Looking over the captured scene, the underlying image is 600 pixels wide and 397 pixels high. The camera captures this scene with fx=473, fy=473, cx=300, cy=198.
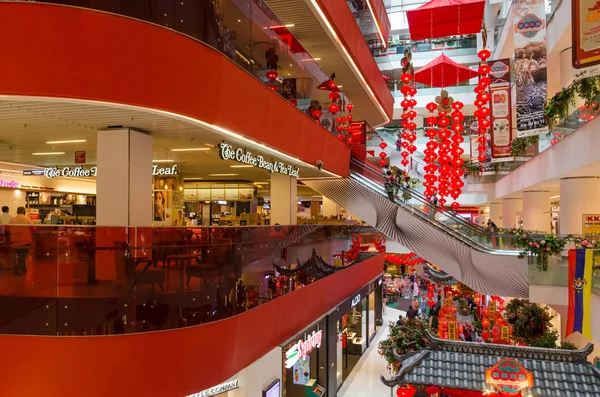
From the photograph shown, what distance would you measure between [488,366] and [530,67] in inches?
341

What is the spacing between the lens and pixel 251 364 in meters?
7.43

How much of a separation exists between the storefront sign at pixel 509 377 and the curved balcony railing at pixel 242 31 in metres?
5.45

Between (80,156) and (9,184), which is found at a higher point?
(80,156)

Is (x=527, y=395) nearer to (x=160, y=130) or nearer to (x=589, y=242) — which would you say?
(x=589, y=242)

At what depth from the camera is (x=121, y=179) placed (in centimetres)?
617

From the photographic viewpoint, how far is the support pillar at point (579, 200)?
11766mm

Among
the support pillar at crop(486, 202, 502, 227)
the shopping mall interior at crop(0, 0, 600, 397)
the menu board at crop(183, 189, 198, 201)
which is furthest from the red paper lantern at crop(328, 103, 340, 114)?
the support pillar at crop(486, 202, 502, 227)

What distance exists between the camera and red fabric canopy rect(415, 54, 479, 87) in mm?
19109

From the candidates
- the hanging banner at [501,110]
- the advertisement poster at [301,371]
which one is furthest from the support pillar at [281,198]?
the hanging banner at [501,110]

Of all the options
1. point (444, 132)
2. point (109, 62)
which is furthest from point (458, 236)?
point (109, 62)

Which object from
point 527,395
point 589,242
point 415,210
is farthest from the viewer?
point 415,210

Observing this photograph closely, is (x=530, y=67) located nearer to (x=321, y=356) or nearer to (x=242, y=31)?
(x=242, y=31)

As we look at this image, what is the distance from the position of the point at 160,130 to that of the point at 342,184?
357 inches

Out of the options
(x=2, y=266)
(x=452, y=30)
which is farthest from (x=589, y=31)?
(x=452, y=30)
